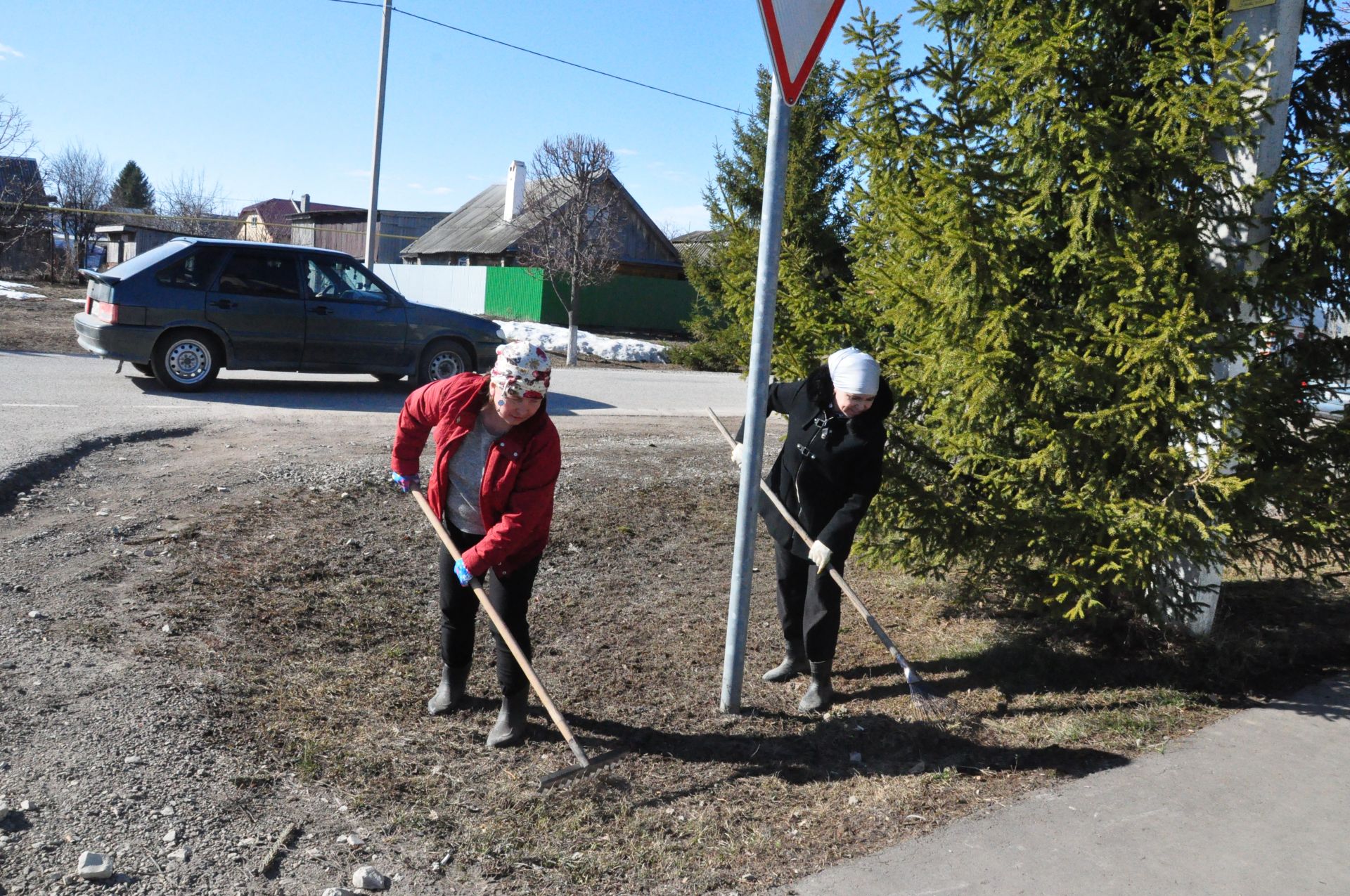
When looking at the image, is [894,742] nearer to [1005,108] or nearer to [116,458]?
[1005,108]

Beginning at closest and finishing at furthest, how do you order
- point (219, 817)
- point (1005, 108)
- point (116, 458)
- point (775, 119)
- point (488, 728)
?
point (219, 817) < point (775, 119) < point (488, 728) < point (1005, 108) < point (116, 458)

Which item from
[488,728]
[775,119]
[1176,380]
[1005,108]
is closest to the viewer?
[775,119]

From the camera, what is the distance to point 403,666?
15.5 feet

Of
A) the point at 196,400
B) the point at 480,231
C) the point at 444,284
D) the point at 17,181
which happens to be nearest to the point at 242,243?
the point at 196,400

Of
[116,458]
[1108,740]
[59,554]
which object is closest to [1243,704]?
[1108,740]

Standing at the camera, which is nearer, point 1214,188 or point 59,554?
point 1214,188

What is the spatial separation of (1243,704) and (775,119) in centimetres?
364

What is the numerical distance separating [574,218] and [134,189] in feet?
193

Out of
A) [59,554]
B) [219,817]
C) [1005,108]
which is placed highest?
[1005,108]

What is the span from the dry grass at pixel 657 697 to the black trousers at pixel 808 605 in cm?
28

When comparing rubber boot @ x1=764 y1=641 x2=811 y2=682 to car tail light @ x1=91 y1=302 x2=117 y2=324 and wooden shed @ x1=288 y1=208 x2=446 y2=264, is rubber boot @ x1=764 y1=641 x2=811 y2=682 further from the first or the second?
wooden shed @ x1=288 y1=208 x2=446 y2=264

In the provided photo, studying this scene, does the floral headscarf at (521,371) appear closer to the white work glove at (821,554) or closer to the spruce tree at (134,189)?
the white work glove at (821,554)

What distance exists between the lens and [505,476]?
157 inches

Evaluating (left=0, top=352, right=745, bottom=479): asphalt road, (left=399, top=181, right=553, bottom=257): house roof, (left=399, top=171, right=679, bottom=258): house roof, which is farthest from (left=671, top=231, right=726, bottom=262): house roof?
(left=399, top=181, right=553, bottom=257): house roof
